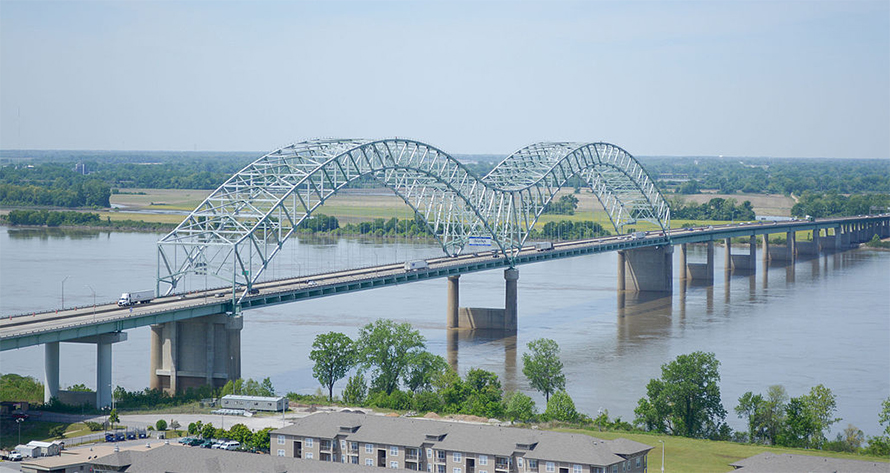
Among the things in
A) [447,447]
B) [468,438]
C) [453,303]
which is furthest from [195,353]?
[453,303]

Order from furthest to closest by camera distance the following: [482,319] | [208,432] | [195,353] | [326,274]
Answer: [482,319] → [326,274] → [195,353] → [208,432]

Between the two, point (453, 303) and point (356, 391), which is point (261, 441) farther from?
point (453, 303)

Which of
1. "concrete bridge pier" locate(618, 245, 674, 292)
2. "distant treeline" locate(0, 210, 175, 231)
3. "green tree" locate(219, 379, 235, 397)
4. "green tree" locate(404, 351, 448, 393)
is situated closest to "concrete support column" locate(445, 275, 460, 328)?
"green tree" locate(404, 351, 448, 393)

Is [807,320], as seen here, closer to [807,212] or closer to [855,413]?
[855,413]

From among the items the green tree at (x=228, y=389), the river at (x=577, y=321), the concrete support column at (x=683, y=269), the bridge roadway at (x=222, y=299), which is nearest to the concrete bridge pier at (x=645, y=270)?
the river at (x=577, y=321)

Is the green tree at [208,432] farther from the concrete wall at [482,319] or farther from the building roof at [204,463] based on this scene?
the concrete wall at [482,319]

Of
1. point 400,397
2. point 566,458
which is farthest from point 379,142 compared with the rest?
point 566,458

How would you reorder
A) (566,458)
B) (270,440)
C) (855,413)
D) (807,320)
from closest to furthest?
(566,458), (270,440), (855,413), (807,320)
